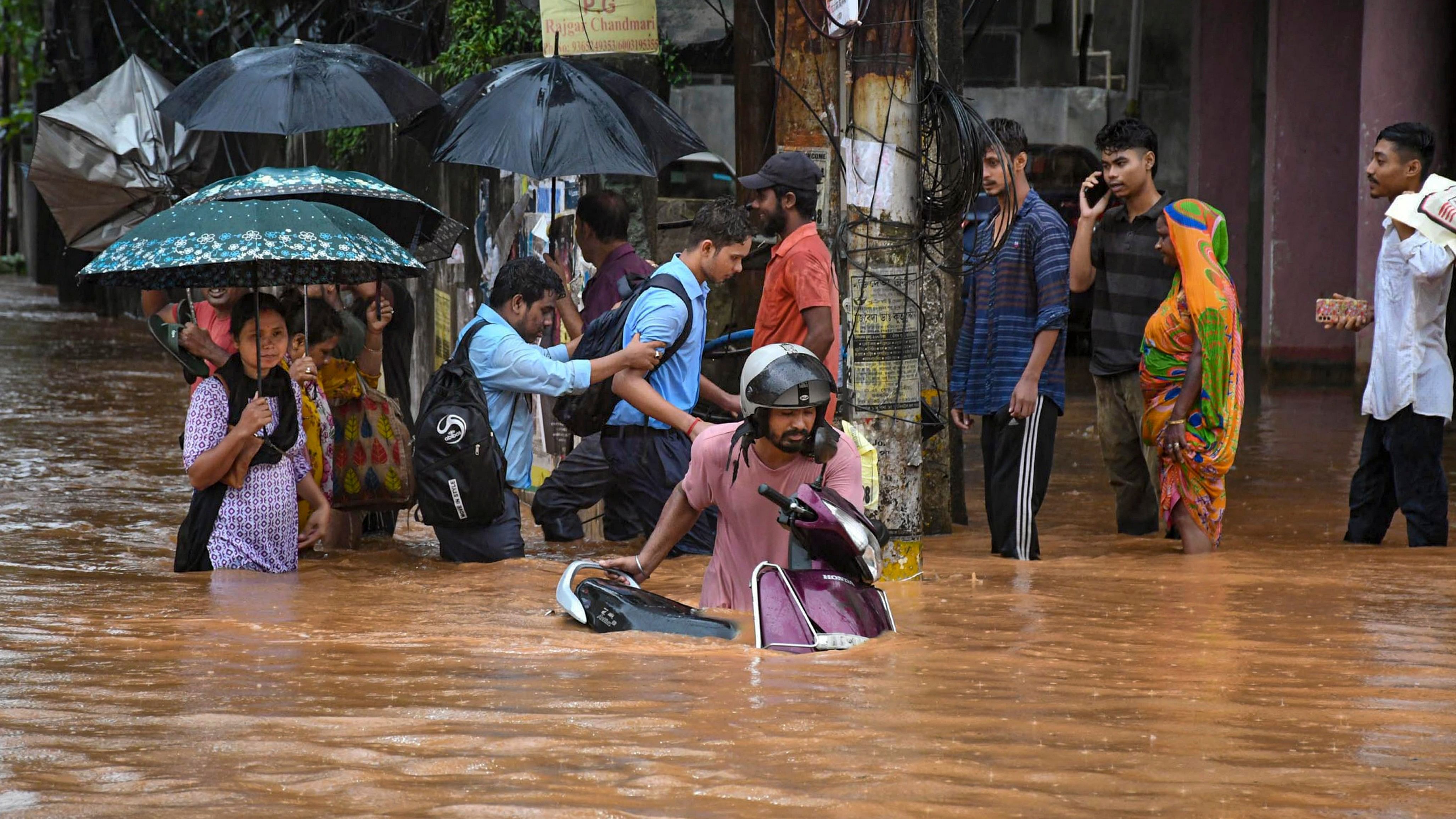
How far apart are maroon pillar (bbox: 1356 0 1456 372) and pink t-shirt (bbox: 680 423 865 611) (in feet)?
37.4

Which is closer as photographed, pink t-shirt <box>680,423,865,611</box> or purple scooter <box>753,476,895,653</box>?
purple scooter <box>753,476,895,653</box>

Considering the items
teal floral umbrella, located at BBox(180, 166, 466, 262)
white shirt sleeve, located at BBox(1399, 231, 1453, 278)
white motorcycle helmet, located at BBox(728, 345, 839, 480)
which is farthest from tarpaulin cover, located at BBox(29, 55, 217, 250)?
white shirt sleeve, located at BBox(1399, 231, 1453, 278)

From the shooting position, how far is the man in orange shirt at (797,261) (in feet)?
23.9

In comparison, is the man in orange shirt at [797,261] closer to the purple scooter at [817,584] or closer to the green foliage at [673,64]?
the purple scooter at [817,584]

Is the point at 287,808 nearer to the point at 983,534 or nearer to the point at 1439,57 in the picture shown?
the point at 983,534

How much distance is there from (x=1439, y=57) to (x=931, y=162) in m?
10.2

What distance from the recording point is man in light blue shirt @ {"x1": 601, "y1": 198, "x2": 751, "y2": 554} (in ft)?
24.2

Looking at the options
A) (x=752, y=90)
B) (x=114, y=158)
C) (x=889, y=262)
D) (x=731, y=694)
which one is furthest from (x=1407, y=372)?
(x=114, y=158)

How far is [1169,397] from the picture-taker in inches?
322

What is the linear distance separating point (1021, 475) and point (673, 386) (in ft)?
5.27

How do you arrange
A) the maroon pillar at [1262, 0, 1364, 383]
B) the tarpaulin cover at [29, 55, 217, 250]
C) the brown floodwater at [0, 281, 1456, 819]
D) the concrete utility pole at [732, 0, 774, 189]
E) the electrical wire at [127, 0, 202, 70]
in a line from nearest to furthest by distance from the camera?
the brown floodwater at [0, 281, 1456, 819]
the concrete utility pole at [732, 0, 774, 189]
the tarpaulin cover at [29, 55, 217, 250]
the maroon pillar at [1262, 0, 1364, 383]
the electrical wire at [127, 0, 202, 70]

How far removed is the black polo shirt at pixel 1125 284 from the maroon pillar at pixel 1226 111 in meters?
12.8

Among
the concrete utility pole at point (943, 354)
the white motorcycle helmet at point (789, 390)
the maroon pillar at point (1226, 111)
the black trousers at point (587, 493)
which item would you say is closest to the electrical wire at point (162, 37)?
the maroon pillar at point (1226, 111)

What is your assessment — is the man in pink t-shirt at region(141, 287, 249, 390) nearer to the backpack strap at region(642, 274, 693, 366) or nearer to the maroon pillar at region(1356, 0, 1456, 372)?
the backpack strap at region(642, 274, 693, 366)
